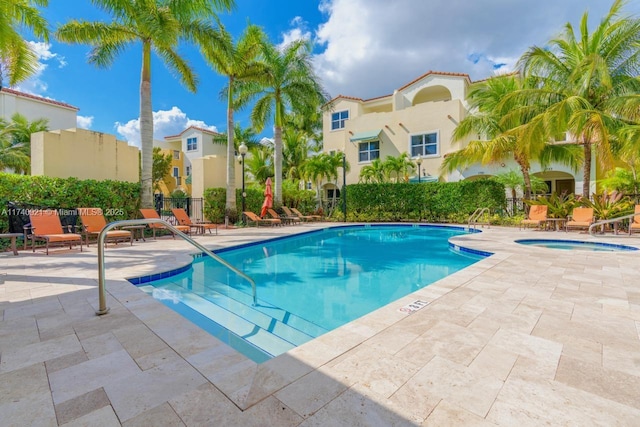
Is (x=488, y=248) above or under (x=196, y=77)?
under

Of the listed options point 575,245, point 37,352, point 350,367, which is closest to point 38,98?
point 37,352

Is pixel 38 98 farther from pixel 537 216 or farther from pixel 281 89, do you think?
pixel 537 216

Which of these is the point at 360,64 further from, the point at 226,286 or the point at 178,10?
the point at 226,286

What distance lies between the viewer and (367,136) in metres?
24.0

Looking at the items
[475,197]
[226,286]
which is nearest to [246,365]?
[226,286]

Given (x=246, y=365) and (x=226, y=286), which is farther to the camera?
(x=226, y=286)

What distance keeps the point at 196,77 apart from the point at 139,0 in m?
3.99

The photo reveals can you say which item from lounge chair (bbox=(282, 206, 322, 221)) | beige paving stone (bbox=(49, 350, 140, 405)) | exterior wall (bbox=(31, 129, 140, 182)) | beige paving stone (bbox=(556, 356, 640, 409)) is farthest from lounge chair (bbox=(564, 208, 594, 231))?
exterior wall (bbox=(31, 129, 140, 182))

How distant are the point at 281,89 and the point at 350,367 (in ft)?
60.3

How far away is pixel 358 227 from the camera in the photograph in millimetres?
17609

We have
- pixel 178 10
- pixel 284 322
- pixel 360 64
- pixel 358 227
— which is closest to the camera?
pixel 284 322

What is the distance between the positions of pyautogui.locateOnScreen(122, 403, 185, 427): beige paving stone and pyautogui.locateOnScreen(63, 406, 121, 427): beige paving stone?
0.30ft

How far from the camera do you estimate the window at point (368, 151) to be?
2467cm

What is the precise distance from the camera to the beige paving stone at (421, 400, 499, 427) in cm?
184
